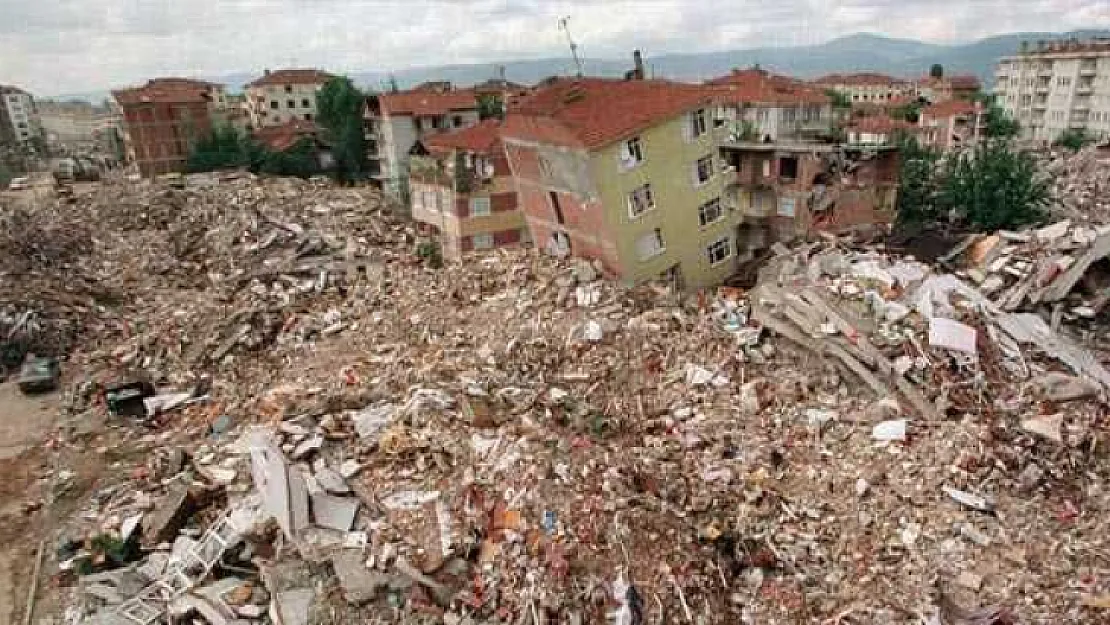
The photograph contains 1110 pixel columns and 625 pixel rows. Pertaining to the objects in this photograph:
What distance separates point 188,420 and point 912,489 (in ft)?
53.7

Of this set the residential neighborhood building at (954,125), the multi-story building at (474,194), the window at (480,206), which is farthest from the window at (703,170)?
the residential neighborhood building at (954,125)

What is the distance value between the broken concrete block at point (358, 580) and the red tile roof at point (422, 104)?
1374 inches

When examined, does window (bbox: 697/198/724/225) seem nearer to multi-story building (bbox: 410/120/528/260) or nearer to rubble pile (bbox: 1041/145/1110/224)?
multi-story building (bbox: 410/120/528/260)

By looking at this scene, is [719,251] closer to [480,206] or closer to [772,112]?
[480,206]

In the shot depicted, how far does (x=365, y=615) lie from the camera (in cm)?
1015

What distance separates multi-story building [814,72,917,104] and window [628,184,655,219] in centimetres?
9397

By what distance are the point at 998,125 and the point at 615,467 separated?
236ft

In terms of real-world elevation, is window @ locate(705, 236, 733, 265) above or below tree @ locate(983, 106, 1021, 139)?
above

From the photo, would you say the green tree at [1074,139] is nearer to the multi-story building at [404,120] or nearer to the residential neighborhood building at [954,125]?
the residential neighborhood building at [954,125]

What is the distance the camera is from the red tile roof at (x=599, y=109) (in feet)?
62.4

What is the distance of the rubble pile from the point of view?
3434cm

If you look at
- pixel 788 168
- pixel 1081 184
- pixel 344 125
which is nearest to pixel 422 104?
pixel 344 125

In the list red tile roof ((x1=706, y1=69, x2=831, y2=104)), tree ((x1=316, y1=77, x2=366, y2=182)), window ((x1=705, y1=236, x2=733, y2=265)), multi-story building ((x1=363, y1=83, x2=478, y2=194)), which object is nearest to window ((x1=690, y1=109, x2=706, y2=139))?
window ((x1=705, y1=236, x2=733, y2=265))

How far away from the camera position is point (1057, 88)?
228ft
